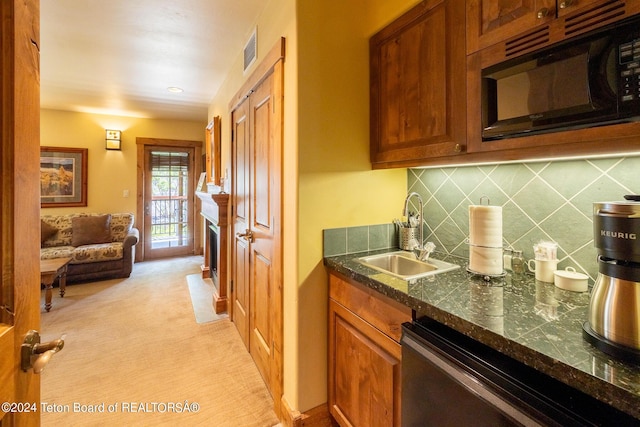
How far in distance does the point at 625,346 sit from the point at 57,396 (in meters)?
2.91

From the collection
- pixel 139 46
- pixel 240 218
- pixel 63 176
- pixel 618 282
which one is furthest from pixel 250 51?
pixel 63 176

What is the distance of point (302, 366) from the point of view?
5.19ft

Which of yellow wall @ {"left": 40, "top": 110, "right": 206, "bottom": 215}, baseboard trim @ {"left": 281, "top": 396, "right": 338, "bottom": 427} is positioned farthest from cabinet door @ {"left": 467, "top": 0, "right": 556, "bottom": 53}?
yellow wall @ {"left": 40, "top": 110, "right": 206, "bottom": 215}

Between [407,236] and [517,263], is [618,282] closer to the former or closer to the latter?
[517,263]

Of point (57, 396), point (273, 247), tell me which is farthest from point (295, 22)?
point (57, 396)

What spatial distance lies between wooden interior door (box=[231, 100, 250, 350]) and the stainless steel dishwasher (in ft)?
5.29

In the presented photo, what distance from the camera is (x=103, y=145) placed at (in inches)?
201

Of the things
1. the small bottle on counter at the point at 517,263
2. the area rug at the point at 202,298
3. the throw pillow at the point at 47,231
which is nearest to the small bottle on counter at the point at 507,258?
the small bottle on counter at the point at 517,263

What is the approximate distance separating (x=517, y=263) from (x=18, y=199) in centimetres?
175

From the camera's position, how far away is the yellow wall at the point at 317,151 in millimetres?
1539

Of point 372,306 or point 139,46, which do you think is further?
point 139,46

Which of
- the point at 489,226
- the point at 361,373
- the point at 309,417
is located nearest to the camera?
the point at 489,226

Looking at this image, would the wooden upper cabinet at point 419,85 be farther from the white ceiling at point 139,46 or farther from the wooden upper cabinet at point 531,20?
the white ceiling at point 139,46

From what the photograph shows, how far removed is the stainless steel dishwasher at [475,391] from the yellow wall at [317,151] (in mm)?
661
